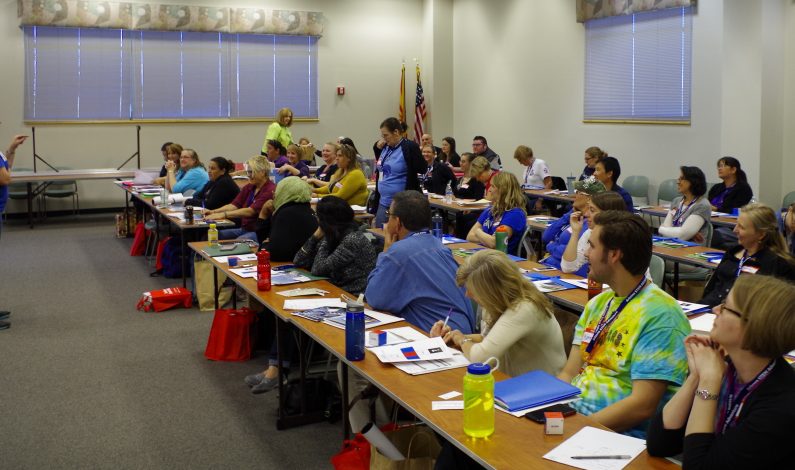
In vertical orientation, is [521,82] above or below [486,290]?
above

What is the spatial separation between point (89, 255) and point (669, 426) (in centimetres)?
862

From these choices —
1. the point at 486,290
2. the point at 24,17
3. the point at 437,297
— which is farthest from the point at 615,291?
the point at 24,17

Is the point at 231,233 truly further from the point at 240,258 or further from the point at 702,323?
the point at 702,323

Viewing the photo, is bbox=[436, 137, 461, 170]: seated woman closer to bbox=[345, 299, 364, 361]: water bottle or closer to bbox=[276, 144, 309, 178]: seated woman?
bbox=[276, 144, 309, 178]: seated woman

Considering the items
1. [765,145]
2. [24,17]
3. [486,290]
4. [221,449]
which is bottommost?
[221,449]

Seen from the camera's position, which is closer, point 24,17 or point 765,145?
point 765,145

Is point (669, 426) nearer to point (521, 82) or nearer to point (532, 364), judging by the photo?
point (532, 364)

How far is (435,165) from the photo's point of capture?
10.0 metres

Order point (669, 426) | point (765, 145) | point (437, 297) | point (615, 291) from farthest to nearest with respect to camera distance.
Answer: point (765, 145) < point (437, 297) < point (615, 291) < point (669, 426)

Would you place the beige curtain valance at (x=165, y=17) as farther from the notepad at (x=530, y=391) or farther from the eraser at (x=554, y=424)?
the eraser at (x=554, y=424)

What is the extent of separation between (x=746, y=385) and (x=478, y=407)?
0.76 meters

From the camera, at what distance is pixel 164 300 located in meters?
6.92

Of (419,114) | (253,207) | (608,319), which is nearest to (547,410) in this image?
(608,319)

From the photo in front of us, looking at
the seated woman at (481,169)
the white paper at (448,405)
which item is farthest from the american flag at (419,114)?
the white paper at (448,405)
